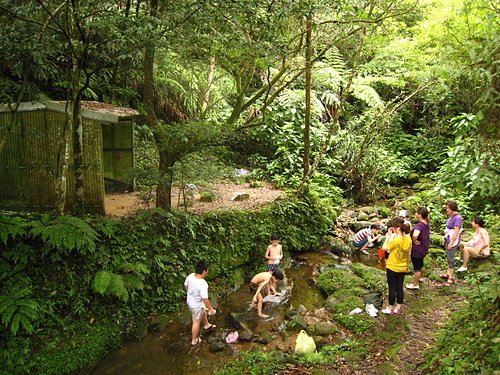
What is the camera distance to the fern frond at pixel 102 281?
244 inches

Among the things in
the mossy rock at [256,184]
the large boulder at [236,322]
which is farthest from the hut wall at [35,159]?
the mossy rock at [256,184]

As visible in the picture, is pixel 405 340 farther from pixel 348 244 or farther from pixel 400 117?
pixel 400 117

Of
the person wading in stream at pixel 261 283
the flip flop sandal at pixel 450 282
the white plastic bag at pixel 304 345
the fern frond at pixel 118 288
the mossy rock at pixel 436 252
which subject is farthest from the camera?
the mossy rock at pixel 436 252

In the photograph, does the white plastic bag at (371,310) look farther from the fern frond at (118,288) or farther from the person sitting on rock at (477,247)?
the fern frond at (118,288)

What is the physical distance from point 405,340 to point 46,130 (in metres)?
7.85

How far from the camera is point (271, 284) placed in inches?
330

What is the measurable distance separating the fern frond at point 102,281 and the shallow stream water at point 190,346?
113 cm

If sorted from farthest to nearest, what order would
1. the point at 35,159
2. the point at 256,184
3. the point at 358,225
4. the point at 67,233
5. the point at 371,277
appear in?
the point at 256,184
the point at 358,225
the point at 371,277
the point at 35,159
the point at 67,233

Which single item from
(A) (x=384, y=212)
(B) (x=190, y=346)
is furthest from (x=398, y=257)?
(A) (x=384, y=212)

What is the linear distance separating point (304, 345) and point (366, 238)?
5.53 metres

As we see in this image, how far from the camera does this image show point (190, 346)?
6.46m

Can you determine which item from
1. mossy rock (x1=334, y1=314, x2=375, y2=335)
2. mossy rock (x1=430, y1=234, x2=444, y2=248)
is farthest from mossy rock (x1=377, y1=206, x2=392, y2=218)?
mossy rock (x1=334, y1=314, x2=375, y2=335)

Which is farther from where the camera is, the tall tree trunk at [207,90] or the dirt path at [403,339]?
the tall tree trunk at [207,90]

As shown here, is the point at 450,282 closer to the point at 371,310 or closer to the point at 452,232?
the point at 452,232
